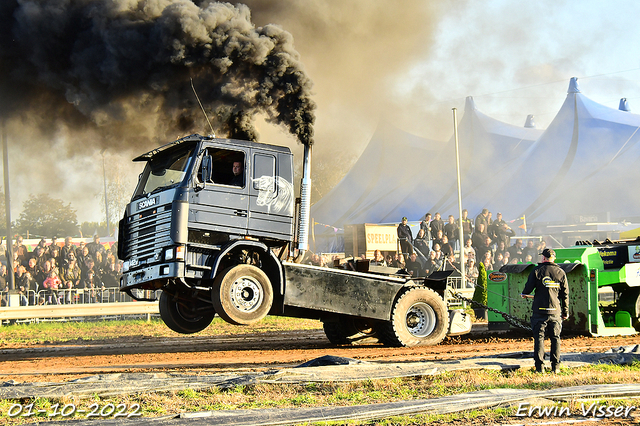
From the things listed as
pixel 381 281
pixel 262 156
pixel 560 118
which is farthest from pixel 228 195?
pixel 560 118

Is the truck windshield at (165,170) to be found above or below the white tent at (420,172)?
below

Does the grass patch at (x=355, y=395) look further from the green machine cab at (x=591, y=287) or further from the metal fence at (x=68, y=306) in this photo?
the metal fence at (x=68, y=306)

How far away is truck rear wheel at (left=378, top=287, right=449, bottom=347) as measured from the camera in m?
10.3

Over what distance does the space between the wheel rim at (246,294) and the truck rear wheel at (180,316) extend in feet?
5.27

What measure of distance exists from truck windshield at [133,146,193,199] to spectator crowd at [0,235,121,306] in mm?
8827

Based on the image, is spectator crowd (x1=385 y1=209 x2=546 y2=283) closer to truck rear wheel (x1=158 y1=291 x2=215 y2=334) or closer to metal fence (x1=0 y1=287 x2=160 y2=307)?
metal fence (x1=0 y1=287 x2=160 y2=307)

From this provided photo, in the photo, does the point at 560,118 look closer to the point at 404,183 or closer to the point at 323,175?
the point at 404,183

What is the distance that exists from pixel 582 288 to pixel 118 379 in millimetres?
8094

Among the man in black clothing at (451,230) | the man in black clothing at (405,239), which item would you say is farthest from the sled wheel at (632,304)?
the man in black clothing at (451,230)

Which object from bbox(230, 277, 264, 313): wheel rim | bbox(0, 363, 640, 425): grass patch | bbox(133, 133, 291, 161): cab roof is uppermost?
bbox(133, 133, 291, 161): cab roof

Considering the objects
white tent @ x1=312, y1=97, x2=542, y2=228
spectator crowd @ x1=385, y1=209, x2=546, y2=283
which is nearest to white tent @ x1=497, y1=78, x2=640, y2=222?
white tent @ x1=312, y1=97, x2=542, y2=228

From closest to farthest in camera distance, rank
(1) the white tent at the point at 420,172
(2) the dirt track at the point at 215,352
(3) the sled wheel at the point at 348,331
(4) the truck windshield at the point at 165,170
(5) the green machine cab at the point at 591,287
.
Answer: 1. (2) the dirt track at the point at 215,352
2. (4) the truck windshield at the point at 165,170
3. (5) the green machine cab at the point at 591,287
4. (3) the sled wheel at the point at 348,331
5. (1) the white tent at the point at 420,172

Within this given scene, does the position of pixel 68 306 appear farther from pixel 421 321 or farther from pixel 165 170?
pixel 421 321

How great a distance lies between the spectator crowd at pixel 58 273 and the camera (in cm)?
1783
